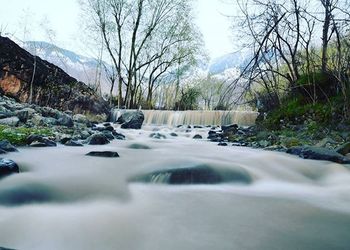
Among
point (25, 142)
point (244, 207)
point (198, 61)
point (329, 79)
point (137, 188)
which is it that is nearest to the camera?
point (244, 207)

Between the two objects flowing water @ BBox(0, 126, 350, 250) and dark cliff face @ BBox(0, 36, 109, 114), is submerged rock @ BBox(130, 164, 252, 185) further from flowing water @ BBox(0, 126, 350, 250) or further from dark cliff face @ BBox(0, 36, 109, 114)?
dark cliff face @ BBox(0, 36, 109, 114)

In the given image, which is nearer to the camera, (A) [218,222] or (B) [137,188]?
(A) [218,222]

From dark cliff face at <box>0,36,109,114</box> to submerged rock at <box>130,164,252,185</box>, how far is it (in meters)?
13.0

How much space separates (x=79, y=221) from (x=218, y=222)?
109 centimetres

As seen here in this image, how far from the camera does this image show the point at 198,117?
58.6 ft

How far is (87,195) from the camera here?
330cm

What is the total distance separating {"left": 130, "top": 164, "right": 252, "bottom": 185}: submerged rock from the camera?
3.96 meters

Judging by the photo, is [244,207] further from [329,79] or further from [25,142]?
[329,79]

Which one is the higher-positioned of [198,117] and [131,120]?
[198,117]


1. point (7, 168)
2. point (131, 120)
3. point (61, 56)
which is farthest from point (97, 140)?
point (61, 56)

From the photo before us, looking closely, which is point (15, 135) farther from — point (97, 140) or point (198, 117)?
point (198, 117)

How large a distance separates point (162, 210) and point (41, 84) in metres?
15.0

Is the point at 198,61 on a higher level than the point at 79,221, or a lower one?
higher

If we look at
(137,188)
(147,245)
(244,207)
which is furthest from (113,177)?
(147,245)
